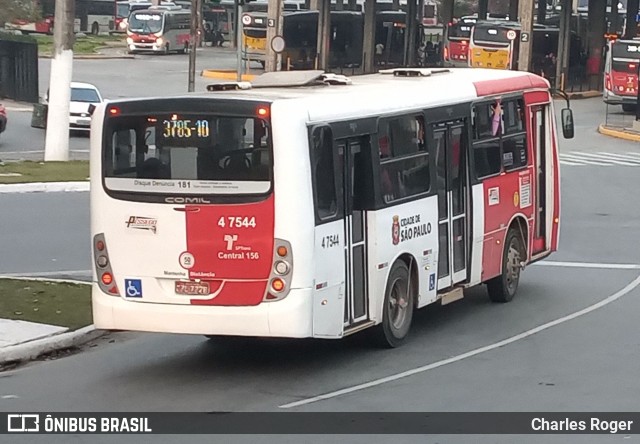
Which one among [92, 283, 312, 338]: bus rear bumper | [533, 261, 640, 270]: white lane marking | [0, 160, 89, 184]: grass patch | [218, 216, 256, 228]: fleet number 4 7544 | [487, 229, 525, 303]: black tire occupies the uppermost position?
[218, 216, 256, 228]: fleet number 4 7544

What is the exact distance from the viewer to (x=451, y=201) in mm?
13852

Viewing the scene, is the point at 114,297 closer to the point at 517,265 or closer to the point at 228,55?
the point at 517,265

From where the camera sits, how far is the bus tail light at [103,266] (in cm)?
1136

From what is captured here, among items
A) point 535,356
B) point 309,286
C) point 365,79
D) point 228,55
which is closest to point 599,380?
point 535,356

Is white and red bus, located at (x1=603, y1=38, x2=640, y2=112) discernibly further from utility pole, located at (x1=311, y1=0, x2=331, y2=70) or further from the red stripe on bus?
the red stripe on bus

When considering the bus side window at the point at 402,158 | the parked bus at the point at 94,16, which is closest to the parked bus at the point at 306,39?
the parked bus at the point at 94,16

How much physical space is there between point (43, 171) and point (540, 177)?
536 inches

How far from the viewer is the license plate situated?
11094 millimetres

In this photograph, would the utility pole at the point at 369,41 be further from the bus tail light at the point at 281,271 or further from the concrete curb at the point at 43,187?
the bus tail light at the point at 281,271

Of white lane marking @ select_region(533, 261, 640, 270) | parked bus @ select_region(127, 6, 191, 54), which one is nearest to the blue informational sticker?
white lane marking @ select_region(533, 261, 640, 270)

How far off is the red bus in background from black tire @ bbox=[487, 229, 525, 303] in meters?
51.7

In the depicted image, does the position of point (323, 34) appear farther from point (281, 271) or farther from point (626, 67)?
point (281, 271)

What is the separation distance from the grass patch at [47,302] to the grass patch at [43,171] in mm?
10338

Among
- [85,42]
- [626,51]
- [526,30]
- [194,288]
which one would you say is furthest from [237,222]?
[85,42]
